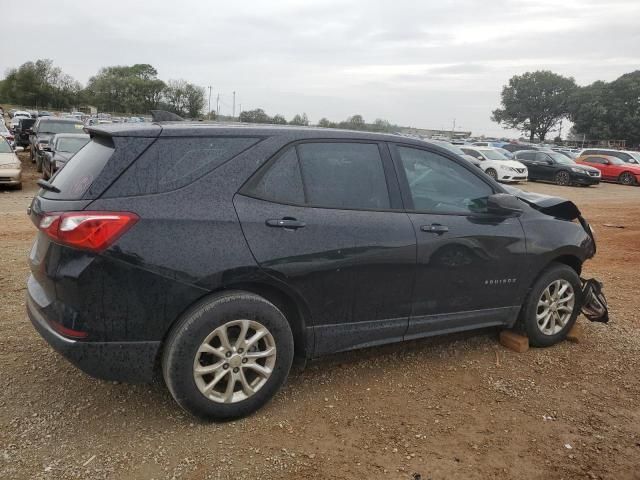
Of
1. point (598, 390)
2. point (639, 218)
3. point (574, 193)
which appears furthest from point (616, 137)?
point (598, 390)

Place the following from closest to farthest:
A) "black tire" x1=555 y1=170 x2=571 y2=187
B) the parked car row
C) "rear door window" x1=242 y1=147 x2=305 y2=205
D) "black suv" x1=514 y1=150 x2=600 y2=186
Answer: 1. "rear door window" x1=242 y1=147 x2=305 y2=205
2. the parked car row
3. "black suv" x1=514 y1=150 x2=600 y2=186
4. "black tire" x1=555 y1=170 x2=571 y2=187

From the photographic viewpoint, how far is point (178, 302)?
9.16ft

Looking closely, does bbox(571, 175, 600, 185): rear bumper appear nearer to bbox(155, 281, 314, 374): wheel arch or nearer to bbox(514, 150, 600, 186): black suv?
bbox(514, 150, 600, 186): black suv

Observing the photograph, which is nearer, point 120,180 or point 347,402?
point 120,180

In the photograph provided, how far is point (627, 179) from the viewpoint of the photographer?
26.0m

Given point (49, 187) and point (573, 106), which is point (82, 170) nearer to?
point (49, 187)

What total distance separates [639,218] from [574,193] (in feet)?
26.1

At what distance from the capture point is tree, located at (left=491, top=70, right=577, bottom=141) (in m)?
91.6

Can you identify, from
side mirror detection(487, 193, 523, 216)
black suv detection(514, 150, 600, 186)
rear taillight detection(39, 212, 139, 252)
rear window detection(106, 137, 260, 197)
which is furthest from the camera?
black suv detection(514, 150, 600, 186)

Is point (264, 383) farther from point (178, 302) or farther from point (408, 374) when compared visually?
point (408, 374)

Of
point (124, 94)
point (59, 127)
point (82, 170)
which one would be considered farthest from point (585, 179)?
point (124, 94)

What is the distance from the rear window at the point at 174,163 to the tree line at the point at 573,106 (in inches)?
3146

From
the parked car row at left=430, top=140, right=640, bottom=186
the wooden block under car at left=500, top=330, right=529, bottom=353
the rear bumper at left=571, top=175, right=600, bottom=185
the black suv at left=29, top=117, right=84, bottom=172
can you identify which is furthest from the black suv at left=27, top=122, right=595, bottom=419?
Result: the rear bumper at left=571, top=175, right=600, bottom=185

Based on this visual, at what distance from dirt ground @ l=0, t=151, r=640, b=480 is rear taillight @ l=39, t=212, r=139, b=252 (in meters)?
1.09
